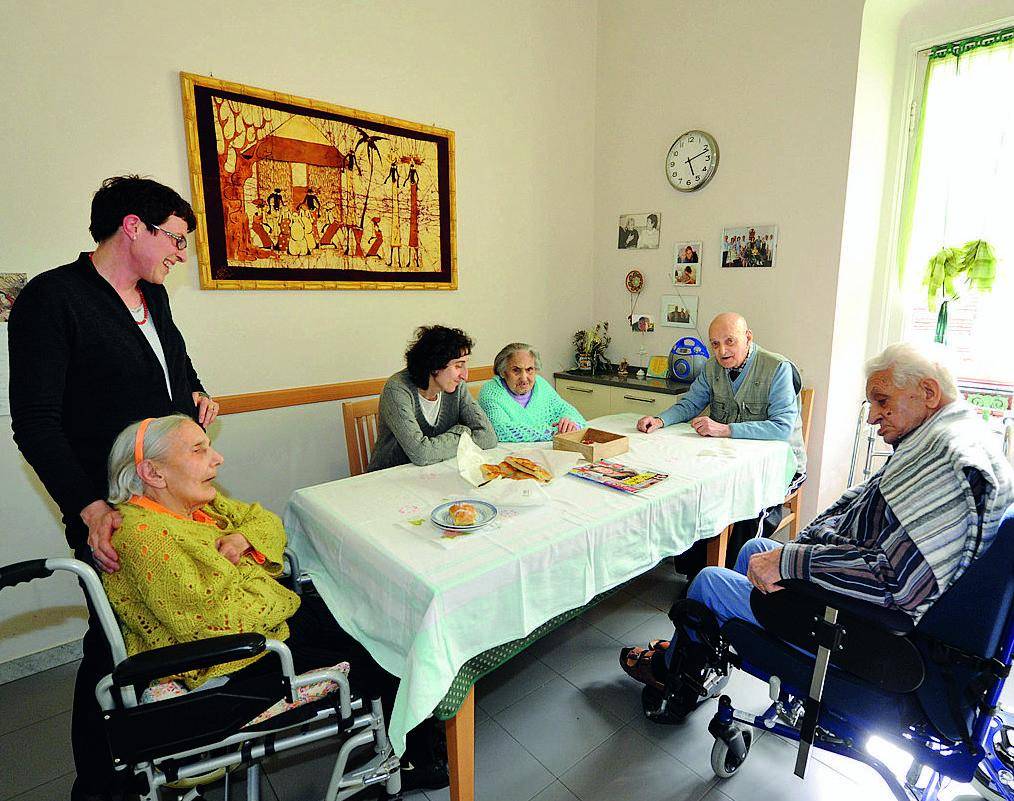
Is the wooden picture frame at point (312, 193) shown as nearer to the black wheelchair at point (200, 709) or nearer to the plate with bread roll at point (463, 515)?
the plate with bread roll at point (463, 515)

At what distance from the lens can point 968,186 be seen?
2.73 metres

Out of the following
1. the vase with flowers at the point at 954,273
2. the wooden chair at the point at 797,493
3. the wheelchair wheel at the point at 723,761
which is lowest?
the wheelchair wheel at the point at 723,761

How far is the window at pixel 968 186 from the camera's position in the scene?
2.62 metres

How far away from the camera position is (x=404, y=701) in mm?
1189

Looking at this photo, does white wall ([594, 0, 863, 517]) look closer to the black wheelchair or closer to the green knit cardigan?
the green knit cardigan

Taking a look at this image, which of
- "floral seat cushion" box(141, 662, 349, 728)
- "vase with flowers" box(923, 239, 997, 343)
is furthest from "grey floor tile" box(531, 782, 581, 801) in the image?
"vase with flowers" box(923, 239, 997, 343)

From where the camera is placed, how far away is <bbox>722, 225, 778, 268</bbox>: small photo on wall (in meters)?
3.06

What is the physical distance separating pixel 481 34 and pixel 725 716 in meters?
3.41

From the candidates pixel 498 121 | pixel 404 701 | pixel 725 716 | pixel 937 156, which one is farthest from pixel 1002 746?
pixel 498 121

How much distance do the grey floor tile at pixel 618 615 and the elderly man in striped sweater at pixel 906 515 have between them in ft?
2.38

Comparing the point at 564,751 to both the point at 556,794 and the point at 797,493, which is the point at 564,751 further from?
the point at 797,493

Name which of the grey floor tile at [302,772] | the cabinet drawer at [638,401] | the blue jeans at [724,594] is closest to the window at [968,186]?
the cabinet drawer at [638,401]

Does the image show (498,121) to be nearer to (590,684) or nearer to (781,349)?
(781,349)

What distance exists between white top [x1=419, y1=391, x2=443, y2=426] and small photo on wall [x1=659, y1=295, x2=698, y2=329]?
1871 millimetres
